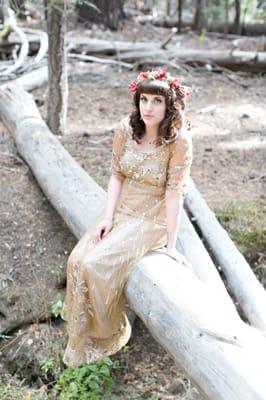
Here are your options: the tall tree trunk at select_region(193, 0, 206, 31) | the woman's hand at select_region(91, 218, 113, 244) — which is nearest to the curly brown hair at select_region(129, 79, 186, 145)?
the woman's hand at select_region(91, 218, 113, 244)

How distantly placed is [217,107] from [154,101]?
4077mm

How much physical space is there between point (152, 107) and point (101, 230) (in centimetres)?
76

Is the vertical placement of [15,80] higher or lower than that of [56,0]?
lower

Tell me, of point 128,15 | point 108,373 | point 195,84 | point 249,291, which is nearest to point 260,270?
point 249,291

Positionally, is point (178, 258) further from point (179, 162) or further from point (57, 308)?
point (57, 308)

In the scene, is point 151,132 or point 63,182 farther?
point 63,182

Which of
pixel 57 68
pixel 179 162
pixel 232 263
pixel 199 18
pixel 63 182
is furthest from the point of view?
pixel 199 18

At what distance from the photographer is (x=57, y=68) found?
5.62 meters

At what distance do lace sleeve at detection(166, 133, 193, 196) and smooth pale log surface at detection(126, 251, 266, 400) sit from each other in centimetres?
39

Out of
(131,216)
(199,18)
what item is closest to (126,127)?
(131,216)

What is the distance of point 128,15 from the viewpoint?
1150 centimetres

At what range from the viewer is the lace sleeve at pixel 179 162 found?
3.07m

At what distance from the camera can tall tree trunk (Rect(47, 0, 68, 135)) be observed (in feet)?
17.4

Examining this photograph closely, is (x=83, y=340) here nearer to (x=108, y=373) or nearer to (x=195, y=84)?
(x=108, y=373)
